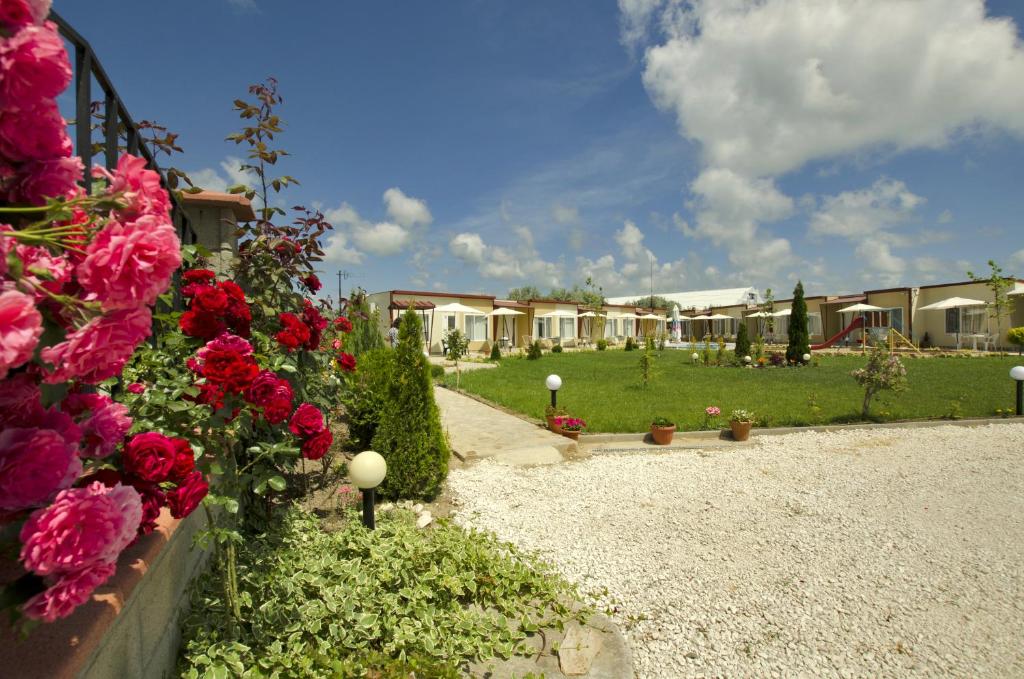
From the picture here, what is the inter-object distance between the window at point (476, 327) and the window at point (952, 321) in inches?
963

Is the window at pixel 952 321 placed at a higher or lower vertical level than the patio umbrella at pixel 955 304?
lower

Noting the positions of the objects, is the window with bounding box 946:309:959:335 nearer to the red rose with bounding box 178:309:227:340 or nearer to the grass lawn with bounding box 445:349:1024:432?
the grass lawn with bounding box 445:349:1024:432

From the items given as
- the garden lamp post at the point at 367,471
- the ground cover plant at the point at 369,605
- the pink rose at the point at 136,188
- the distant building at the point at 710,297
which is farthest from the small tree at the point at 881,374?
the distant building at the point at 710,297

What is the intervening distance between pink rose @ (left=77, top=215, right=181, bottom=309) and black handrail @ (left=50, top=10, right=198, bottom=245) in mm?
732

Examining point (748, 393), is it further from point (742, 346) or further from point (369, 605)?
point (369, 605)

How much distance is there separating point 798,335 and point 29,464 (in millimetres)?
21269

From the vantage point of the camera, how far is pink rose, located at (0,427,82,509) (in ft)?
2.58

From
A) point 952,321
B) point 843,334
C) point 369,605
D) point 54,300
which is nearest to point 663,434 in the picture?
point 369,605

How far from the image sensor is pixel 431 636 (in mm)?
2453

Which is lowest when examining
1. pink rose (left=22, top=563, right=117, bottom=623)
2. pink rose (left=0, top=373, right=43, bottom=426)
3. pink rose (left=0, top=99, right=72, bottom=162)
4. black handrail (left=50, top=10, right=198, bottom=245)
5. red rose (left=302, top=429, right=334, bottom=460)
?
red rose (left=302, top=429, right=334, bottom=460)

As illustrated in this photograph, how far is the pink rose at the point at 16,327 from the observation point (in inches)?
23.9

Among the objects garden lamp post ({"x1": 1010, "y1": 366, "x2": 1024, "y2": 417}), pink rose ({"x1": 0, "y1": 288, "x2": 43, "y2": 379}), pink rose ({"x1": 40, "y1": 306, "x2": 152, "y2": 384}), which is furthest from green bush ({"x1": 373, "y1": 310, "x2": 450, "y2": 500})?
garden lamp post ({"x1": 1010, "y1": 366, "x2": 1024, "y2": 417})

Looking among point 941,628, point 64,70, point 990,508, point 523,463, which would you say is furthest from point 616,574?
point 990,508

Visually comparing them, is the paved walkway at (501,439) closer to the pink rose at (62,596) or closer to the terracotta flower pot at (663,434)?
the terracotta flower pot at (663,434)
